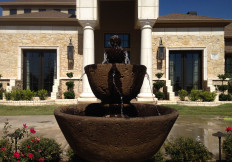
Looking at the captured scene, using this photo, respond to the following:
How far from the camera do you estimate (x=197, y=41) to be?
51.2ft

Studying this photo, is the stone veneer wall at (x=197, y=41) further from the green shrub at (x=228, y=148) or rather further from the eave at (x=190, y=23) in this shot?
the green shrub at (x=228, y=148)

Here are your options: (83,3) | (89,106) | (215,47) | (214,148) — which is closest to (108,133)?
(89,106)

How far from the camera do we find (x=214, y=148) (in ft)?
14.3

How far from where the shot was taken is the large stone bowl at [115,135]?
6.73ft


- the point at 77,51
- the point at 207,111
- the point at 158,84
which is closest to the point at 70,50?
the point at 77,51

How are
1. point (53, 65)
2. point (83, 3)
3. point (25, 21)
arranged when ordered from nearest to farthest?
1. point (83, 3)
2. point (25, 21)
3. point (53, 65)

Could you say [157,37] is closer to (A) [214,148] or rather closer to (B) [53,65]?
(B) [53,65]

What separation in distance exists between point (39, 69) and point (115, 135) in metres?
16.0

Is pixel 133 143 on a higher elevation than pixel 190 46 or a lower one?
lower

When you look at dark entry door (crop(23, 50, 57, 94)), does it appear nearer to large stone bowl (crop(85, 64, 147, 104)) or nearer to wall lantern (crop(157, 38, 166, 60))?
wall lantern (crop(157, 38, 166, 60))

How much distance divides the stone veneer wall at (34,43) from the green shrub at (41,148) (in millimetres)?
12201

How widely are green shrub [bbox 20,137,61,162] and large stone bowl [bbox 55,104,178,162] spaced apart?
4.48 ft

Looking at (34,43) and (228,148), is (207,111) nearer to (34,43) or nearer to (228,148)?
(228,148)

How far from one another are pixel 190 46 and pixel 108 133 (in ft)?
50.8
